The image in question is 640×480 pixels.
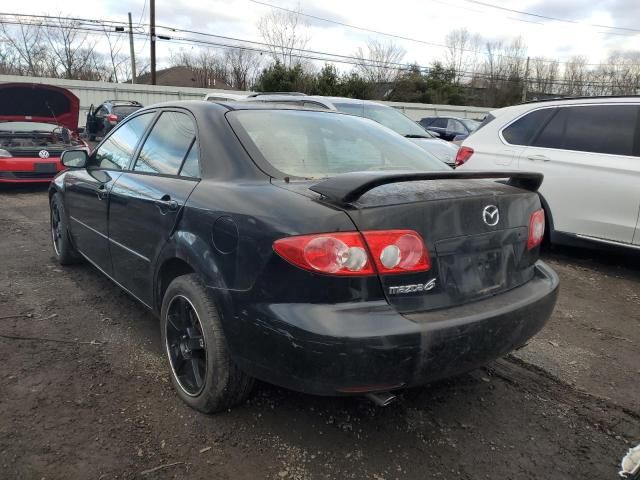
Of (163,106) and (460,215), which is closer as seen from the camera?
(460,215)

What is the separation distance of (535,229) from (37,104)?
955cm

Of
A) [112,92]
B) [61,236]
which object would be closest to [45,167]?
[61,236]

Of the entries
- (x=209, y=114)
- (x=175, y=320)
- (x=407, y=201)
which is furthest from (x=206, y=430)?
(x=209, y=114)

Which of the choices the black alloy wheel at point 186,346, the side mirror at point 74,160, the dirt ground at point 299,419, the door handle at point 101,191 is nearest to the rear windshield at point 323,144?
the black alloy wheel at point 186,346

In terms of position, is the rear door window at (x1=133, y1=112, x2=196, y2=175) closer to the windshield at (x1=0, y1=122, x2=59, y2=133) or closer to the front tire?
the front tire

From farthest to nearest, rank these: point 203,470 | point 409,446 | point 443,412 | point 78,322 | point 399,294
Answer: point 78,322, point 443,412, point 409,446, point 203,470, point 399,294

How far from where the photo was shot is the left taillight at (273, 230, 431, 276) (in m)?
1.94

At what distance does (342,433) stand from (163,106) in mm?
2302

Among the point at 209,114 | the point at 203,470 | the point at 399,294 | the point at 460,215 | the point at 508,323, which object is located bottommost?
the point at 203,470

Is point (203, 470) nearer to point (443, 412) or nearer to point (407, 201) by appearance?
point (443, 412)

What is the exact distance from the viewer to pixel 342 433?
2410 millimetres

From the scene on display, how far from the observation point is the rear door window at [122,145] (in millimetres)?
3506

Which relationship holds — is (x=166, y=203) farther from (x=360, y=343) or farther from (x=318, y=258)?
(x=360, y=343)

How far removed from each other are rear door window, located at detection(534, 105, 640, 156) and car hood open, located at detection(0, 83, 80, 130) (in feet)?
27.2
